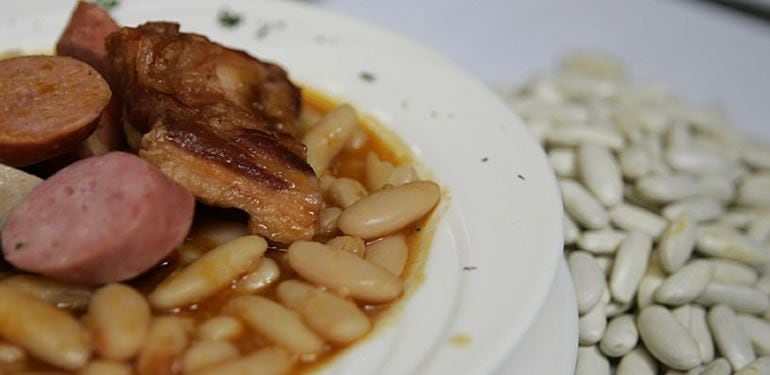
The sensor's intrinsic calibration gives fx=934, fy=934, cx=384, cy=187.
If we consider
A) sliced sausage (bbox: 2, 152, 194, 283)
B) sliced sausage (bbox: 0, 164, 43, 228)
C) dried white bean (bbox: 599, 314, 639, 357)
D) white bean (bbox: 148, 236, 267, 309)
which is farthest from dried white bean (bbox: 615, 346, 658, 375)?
sliced sausage (bbox: 0, 164, 43, 228)

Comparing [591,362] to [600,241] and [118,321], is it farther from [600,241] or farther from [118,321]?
[118,321]

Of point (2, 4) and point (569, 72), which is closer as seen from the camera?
point (2, 4)

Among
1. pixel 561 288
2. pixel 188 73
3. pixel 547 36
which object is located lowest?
pixel 547 36

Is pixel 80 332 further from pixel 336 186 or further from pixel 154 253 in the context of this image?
pixel 336 186

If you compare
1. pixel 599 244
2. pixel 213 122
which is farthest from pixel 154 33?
pixel 599 244

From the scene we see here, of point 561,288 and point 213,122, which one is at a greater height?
point 213,122

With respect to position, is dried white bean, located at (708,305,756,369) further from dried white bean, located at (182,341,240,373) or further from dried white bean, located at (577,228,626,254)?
dried white bean, located at (182,341,240,373)

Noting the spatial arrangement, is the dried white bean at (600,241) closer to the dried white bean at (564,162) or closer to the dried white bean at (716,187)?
the dried white bean at (564,162)
